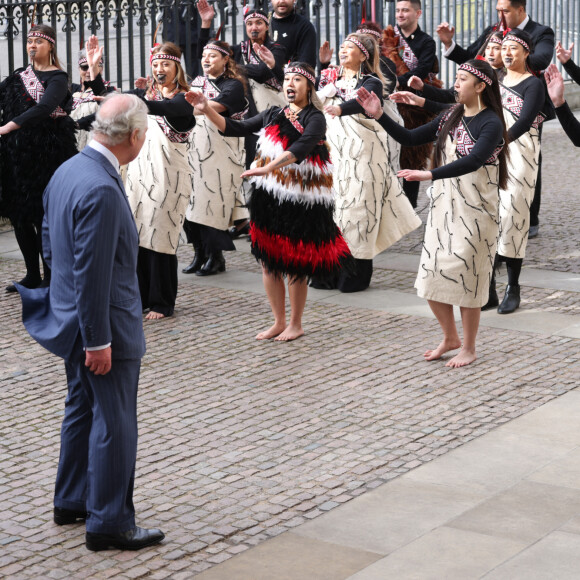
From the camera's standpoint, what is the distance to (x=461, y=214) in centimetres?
714

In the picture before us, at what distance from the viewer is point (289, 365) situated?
7289 mm

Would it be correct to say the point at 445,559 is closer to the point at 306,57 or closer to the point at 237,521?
the point at 237,521

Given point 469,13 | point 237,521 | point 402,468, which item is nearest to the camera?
point 237,521

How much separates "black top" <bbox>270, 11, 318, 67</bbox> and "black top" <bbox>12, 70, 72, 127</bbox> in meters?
3.38

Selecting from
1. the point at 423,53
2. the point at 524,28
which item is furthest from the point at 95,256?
the point at 423,53

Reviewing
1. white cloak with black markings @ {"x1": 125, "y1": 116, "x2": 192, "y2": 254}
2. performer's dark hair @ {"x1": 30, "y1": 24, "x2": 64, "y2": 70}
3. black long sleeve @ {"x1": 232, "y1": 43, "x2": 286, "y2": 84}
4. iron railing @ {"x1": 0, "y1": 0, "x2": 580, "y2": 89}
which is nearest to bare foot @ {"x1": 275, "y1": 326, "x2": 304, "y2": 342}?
white cloak with black markings @ {"x1": 125, "y1": 116, "x2": 192, "y2": 254}

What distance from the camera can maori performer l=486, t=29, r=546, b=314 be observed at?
8.25 m

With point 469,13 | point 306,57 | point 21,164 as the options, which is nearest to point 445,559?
point 21,164

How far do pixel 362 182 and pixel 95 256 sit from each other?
5.08 metres

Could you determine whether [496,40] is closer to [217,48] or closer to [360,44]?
[360,44]

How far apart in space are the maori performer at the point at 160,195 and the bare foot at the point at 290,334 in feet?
3.54

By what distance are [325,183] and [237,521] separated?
325cm

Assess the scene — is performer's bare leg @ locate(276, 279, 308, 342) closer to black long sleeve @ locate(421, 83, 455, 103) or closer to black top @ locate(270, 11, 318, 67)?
black long sleeve @ locate(421, 83, 455, 103)

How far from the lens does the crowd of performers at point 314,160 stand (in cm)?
718
